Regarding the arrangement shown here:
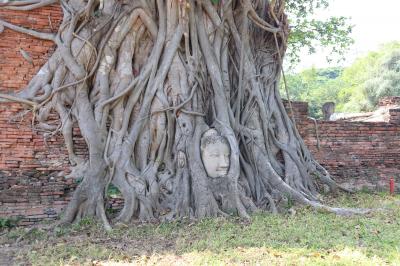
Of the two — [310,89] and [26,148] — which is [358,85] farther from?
[26,148]

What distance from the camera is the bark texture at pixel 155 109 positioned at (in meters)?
5.05

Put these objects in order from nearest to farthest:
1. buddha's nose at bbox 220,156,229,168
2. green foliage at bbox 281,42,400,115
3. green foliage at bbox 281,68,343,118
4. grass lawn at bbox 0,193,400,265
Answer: grass lawn at bbox 0,193,400,265 → buddha's nose at bbox 220,156,229,168 → green foliage at bbox 281,42,400,115 → green foliage at bbox 281,68,343,118

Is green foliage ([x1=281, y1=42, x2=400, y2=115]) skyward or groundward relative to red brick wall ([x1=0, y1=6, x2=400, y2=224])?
skyward

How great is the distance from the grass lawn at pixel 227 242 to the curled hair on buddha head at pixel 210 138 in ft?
3.19

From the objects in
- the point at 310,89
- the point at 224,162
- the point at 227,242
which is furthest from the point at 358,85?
the point at 227,242

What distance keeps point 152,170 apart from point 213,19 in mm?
2196

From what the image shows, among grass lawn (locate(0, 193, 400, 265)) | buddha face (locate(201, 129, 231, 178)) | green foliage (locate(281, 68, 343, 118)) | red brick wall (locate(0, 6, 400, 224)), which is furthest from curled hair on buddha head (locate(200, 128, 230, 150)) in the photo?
green foliage (locate(281, 68, 343, 118))

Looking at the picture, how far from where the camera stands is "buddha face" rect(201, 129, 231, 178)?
5145 millimetres

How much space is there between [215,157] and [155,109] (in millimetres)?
965

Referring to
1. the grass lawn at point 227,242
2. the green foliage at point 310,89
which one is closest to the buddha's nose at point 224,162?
the grass lawn at point 227,242

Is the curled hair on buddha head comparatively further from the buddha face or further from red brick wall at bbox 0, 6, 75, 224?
red brick wall at bbox 0, 6, 75, 224

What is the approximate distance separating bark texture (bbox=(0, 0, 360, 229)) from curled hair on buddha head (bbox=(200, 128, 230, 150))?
7 centimetres

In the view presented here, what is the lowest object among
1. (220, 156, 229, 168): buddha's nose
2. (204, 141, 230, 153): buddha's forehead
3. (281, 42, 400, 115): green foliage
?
(220, 156, 229, 168): buddha's nose

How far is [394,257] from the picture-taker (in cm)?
320
